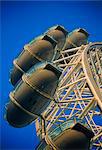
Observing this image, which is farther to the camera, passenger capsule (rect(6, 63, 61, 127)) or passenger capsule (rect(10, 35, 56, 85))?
passenger capsule (rect(10, 35, 56, 85))

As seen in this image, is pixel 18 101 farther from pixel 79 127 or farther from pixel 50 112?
pixel 50 112

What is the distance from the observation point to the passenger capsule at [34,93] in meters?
9.93

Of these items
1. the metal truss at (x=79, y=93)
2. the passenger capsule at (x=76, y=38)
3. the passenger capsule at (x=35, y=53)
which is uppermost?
Result: the passenger capsule at (x=76, y=38)

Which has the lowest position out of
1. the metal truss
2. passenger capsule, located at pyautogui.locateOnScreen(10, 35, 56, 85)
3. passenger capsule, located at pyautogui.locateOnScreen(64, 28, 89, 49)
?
the metal truss

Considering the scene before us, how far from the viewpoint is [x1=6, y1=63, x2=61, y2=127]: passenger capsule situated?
9934mm

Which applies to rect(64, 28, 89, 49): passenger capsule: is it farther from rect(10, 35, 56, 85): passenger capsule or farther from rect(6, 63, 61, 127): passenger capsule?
rect(6, 63, 61, 127): passenger capsule

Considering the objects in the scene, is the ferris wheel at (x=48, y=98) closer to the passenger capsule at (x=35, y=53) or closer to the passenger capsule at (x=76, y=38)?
the passenger capsule at (x=35, y=53)

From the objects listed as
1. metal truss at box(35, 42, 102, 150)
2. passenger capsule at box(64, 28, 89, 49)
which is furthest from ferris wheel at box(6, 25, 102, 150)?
passenger capsule at box(64, 28, 89, 49)

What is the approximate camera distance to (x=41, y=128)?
1277 cm

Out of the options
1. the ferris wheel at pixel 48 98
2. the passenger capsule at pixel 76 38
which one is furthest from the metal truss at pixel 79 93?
the passenger capsule at pixel 76 38

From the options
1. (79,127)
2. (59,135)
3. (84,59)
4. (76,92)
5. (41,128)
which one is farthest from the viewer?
(76,92)

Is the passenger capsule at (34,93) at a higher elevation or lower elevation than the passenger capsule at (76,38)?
lower

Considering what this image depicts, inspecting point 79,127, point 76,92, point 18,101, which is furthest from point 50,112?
point 79,127

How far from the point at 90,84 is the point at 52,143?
211 cm
